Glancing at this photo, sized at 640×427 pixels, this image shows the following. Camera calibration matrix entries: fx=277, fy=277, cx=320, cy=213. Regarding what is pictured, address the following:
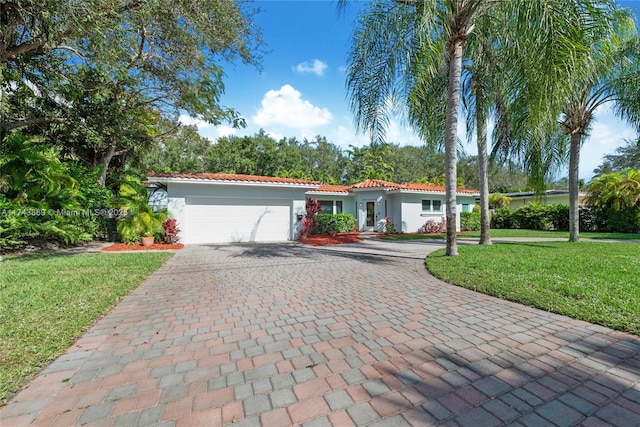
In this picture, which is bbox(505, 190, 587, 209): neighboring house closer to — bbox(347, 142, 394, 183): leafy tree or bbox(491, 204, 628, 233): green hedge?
bbox(491, 204, 628, 233): green hedge

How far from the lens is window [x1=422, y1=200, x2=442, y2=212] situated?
771 inches

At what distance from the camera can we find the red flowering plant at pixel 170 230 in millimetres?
12422

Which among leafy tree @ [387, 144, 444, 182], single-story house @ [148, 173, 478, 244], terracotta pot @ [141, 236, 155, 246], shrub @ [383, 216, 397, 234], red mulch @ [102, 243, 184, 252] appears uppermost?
leafy tree @ [387, 144, 444, 182]

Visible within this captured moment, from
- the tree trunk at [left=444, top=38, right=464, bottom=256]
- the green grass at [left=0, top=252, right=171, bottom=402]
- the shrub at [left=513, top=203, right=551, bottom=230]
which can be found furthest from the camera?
the shrub at [left=513, top=203, right=551, bottom=230]

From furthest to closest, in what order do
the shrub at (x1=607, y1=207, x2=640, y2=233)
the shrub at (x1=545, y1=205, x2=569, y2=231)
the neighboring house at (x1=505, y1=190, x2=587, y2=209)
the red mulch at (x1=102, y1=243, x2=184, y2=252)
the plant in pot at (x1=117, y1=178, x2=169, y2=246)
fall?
the neighboring house at (x1=505, y1=190, x2=587, y2=209), the shrub at (x1=545, y1=205, x2=569, y2=231), the shrub at (x1=607, y1=207, x2=640, y2=233), the plant in pot at (x1=117, y1=178, x2=169, y2=246), the red mulch at (x1=102, y1=243, x2=184, y2=252)

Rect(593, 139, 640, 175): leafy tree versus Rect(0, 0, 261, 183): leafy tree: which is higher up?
Rect(593, 139, 640, 175): leafy tree

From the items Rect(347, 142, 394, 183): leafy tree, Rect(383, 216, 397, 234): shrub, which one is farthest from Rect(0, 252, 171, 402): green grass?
Rect(347, 142, 394, 183): leafy tree

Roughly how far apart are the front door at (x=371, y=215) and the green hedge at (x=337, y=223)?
1.28 m

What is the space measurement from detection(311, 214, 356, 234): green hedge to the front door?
1.28 meters

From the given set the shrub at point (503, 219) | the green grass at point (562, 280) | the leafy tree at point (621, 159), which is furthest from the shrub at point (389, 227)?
the leafy tree at point (621, 159)

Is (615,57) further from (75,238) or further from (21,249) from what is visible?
(21,249)

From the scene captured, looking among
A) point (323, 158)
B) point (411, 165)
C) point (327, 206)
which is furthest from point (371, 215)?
point (411, 165)


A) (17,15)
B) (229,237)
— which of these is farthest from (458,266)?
(17,15)

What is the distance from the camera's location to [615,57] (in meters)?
9.74
